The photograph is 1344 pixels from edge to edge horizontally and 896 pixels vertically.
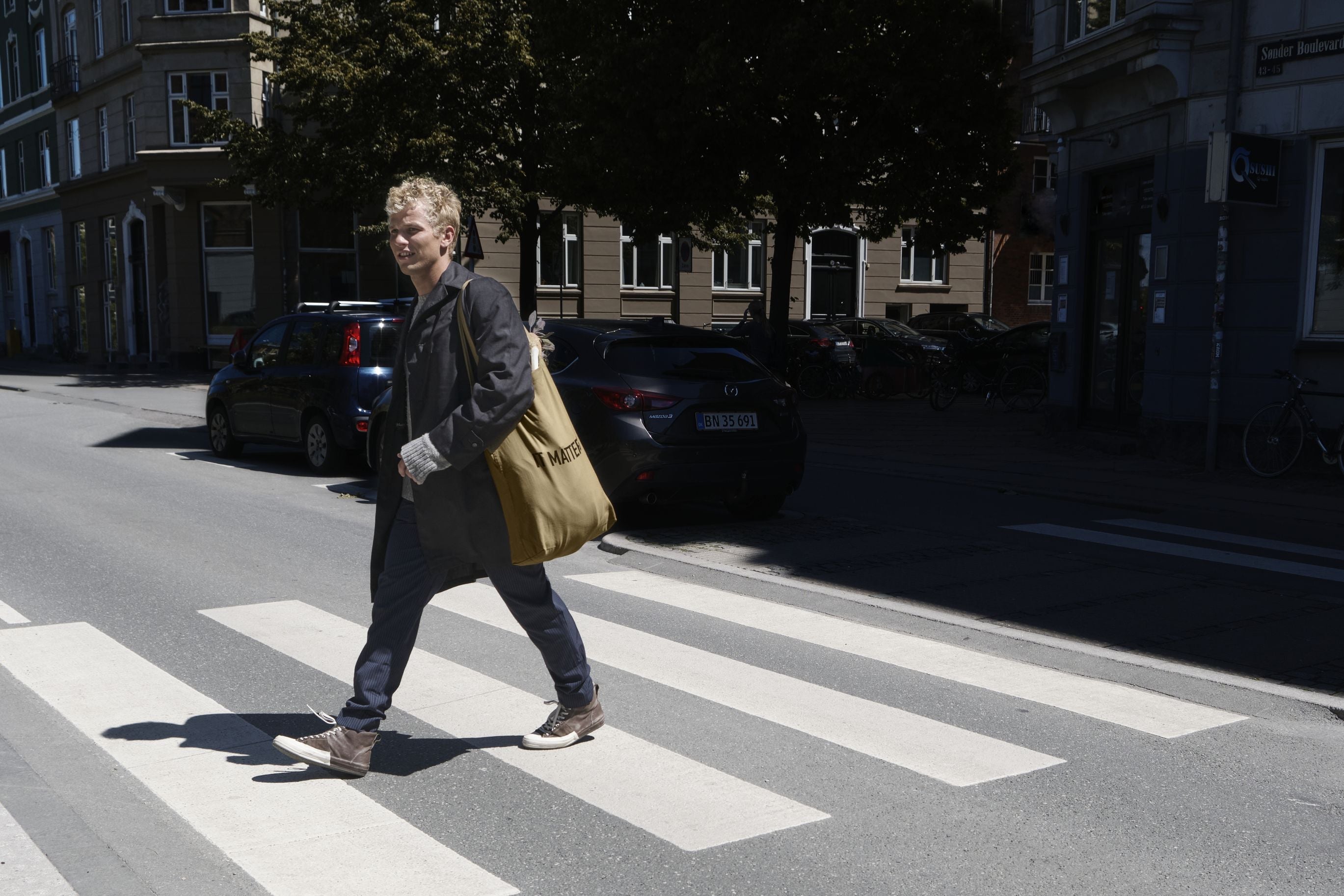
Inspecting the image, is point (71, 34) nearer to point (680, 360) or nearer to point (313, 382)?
point (313, 382)

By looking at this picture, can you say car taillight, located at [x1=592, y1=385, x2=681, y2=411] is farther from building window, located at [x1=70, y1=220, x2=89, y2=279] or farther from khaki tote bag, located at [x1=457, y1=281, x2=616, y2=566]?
building window, located at [x1=70, y1=220, x2=89, y2=279]

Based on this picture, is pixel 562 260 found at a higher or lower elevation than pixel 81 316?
higher

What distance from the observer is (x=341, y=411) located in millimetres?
12609

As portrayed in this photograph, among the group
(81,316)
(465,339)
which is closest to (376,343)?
(465,339)

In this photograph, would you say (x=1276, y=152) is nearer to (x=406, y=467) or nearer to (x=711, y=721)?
(x=711, y=721)

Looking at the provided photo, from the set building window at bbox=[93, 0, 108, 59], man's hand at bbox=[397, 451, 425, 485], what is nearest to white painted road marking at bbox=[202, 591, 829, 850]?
man's hand at bbox=[397, 451, 425, 485]

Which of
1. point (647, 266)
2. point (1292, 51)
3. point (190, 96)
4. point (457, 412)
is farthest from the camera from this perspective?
point (647, 266)

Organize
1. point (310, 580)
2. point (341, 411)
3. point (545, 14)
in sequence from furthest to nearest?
1. point (545, 14)
2. point (341, 411)
3. point (310, 580)

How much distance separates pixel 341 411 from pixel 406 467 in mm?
8876

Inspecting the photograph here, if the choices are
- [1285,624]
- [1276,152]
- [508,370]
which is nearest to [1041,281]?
[1276,152]

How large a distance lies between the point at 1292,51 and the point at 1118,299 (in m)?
3.49

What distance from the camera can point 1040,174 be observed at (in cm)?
4341

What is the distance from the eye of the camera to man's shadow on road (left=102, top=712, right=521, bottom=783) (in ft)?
14.6

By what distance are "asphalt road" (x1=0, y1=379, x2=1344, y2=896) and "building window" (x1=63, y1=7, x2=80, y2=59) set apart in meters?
39.8
